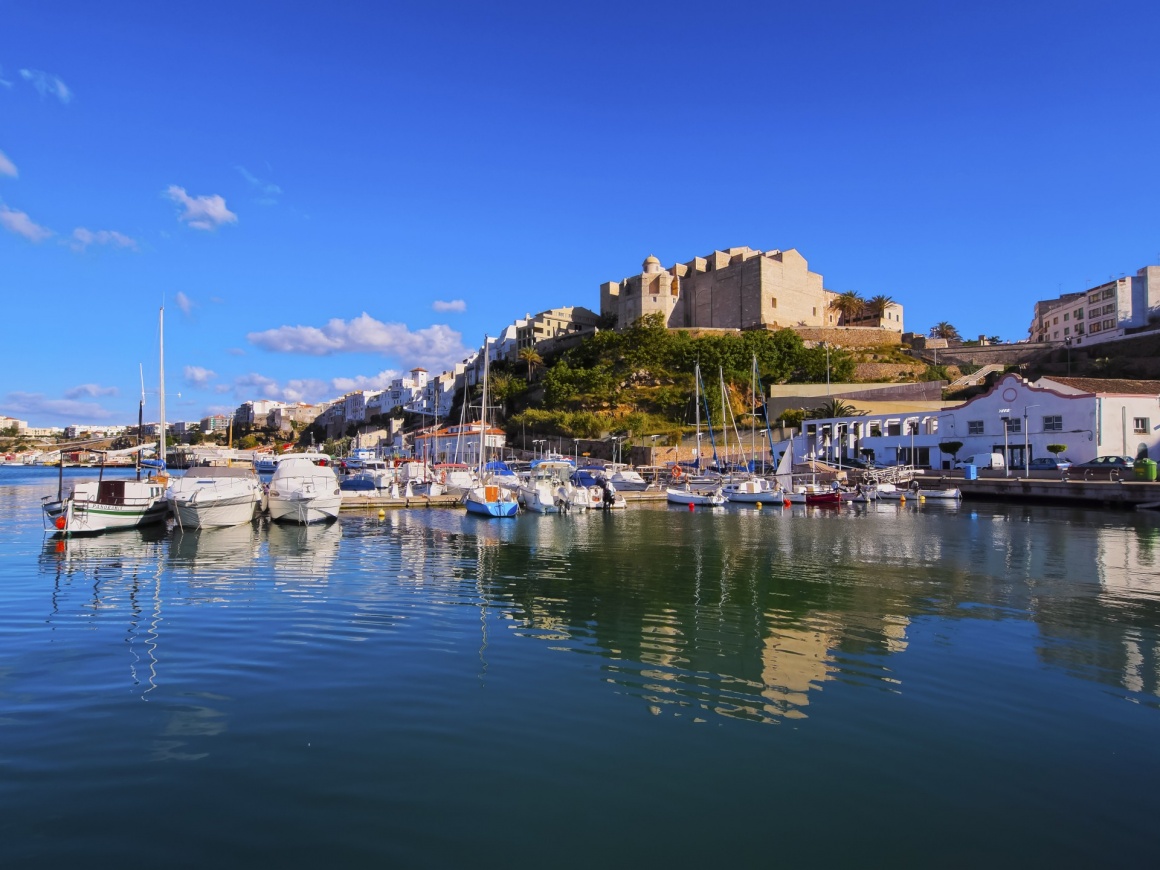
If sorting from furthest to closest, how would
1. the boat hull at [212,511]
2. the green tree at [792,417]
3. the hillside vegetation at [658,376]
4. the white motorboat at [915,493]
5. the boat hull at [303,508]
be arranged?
the hillside vegetation at [658,376]
the green tree at [792,417]
the white motorboat at [915,493]
the boat hull at [303,508]
the boat hull at [212,511]

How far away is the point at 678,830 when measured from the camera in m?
5.30

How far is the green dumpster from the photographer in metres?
37.0

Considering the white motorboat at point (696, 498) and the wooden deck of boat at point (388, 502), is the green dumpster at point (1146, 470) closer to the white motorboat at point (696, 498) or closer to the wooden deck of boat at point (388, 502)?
the white motorboat at point (696, 498)

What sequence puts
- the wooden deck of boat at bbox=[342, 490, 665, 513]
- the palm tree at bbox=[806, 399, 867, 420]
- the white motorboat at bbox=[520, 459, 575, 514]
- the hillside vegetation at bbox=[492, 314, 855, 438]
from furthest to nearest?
the hillside vegetation at bbox=[492, 314, 855, 438] < the palm tree at bbox=[806, 399, 867, 420] < the wooden deck of boat at bbox=[342, 490, 665, 513] < the white motorboat at bbox=[520, 459, 575, 514]

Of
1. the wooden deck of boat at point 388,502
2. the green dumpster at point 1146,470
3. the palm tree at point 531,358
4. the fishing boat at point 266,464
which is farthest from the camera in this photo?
the fishing boat at point 266,464

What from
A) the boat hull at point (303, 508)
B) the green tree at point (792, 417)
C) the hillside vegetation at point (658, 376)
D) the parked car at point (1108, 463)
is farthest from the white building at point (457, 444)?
the parked car at point (1108, 463)

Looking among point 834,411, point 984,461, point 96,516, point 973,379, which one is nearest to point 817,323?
point 973,379

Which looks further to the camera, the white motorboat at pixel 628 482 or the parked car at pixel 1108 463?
the white motorboat at pixel 628 482

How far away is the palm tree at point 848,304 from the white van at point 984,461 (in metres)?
43.4

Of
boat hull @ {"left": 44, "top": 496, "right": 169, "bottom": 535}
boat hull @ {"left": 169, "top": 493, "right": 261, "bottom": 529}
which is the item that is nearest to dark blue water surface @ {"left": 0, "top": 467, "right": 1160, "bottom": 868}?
boat hull @ {"left": 44, "top": 496, "right": 169, "bottom": 535}

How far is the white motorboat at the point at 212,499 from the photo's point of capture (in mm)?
24984

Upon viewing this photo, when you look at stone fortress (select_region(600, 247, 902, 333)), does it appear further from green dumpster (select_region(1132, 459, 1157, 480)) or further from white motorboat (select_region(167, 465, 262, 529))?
white motorboat (select_region(167, 465, 262, 529))

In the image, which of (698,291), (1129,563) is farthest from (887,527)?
(698,291)

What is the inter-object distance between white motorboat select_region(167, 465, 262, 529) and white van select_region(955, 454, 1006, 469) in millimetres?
41518
